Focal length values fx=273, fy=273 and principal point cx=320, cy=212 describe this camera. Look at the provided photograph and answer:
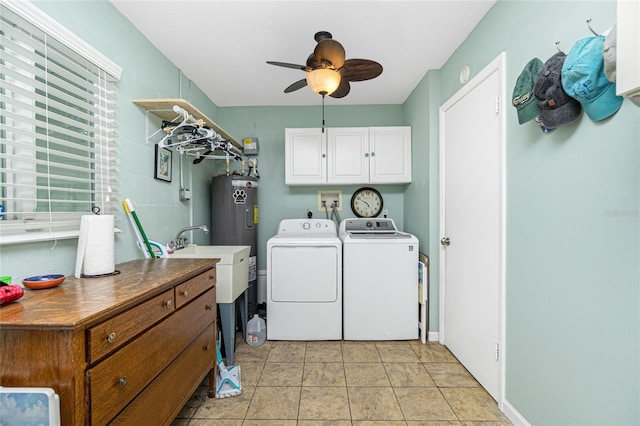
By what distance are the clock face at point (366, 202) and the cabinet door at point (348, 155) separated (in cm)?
33

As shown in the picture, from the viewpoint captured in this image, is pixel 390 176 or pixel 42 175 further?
pixel 390 176

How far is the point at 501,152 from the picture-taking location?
1619mm

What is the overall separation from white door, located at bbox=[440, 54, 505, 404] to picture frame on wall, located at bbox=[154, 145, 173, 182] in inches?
91.7

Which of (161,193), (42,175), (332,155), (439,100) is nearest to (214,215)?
(161,193)

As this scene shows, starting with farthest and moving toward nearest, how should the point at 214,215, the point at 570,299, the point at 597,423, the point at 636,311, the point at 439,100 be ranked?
the point at 214,215, the point at 439,100, the point at 570,299, the point at 597,423, the point at 636,311

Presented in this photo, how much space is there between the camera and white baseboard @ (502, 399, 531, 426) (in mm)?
1466

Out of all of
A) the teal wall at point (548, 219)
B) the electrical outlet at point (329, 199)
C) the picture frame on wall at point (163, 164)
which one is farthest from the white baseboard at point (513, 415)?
the picture frame on wall at point (163, 164)

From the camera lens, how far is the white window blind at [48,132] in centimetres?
112

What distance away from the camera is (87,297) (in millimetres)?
983

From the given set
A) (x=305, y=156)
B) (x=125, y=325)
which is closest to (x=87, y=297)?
(x=125, y=325)

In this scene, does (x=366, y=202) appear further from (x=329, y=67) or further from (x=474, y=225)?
(x=329, y=67)

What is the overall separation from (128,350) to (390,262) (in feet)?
6.76

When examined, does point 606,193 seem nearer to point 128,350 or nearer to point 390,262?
point 390,262

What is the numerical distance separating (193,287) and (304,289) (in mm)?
1244
